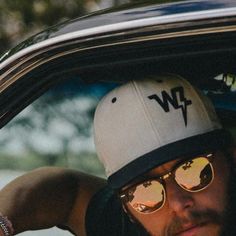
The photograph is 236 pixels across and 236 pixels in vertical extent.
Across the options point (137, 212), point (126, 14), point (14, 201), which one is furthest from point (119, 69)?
point (14, 201)

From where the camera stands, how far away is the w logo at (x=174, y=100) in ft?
6.72

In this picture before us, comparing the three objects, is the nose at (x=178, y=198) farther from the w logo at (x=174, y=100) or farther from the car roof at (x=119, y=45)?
the car roof at (x=119, y=45)

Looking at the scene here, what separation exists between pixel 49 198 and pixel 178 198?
1.60 feet

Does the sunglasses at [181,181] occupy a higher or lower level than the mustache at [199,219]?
higher

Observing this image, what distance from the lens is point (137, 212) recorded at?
2.14 m

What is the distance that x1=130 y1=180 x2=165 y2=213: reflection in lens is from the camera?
6.77 ft

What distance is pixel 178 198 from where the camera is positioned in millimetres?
2062

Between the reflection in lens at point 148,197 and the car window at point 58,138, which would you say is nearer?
the reflection in lens at point 148,197

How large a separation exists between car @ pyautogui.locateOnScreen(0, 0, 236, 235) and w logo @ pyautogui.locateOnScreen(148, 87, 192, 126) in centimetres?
6

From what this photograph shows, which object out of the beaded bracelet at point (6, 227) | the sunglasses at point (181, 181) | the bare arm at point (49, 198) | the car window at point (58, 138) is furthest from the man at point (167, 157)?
the beaded bracelet at point (6, 227)

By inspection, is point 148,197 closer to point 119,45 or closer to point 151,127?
point 151,127

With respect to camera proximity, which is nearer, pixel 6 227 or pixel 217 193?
pixel 217 193

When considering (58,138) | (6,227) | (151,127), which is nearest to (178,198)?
(151,127)

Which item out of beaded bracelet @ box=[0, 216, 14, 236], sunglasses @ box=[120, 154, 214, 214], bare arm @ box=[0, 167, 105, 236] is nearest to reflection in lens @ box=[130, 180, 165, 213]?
sunglasses @ box=[120, 154, 214, 214]
